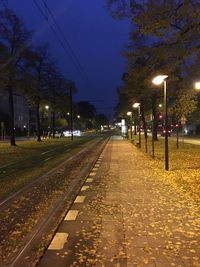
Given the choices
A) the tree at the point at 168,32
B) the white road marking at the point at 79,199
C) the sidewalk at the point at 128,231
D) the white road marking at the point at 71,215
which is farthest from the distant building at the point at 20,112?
the white road marking at the point at 71,215

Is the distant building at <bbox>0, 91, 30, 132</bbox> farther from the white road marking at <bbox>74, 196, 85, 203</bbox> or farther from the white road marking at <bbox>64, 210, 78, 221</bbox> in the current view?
the white road marking at <bbox>64, 210, 78, 221</bbox>

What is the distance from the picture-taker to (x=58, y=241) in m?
6.99

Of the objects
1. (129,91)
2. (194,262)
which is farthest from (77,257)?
(129,91)

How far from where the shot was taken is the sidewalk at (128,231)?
238 inches

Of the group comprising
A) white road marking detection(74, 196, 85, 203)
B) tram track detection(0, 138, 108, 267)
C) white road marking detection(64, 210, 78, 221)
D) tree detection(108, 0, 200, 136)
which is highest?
tree detection(108, 0, 200, 136)

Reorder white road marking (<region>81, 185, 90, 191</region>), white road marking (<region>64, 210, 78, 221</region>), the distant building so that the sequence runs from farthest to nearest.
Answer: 1. the distant building
2. white road marking (<region>81, 185, 90, 191</region>)
3. white road marking (<region>64, 210, 78, 221</region>)

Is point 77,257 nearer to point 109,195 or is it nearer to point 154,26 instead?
point 109,195

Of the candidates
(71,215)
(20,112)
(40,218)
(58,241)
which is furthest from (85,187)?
(20,112)

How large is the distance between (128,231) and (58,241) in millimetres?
1304

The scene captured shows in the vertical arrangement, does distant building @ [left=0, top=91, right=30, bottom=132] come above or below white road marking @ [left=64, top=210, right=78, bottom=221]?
above

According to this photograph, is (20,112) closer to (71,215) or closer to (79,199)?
(79,199)

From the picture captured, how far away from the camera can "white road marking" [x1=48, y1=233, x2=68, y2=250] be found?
667cm

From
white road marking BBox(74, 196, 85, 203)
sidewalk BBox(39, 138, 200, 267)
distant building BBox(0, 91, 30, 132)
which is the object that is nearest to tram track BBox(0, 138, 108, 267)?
white road marking BBox(74, 196, 85, 203)

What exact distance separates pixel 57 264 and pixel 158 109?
48.0 m
